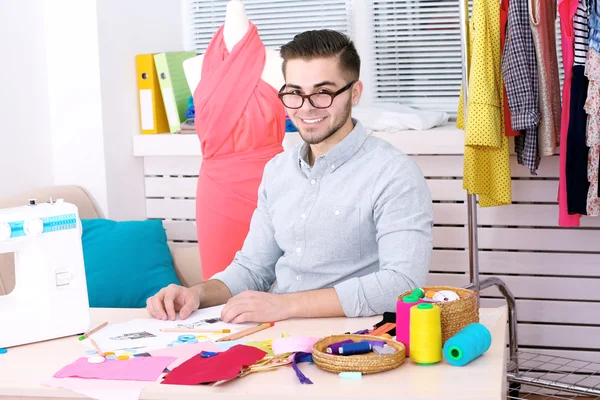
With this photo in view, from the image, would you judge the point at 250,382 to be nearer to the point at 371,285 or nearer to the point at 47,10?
the point at 371,285

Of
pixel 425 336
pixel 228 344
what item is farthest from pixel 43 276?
pixel 425 336

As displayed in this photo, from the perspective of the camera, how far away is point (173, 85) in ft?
13.2

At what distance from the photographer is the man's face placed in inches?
90.0

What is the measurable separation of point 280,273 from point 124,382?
0.82 metres

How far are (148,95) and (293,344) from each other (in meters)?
2.50

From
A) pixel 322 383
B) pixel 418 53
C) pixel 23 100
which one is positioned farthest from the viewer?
pixel 418 53

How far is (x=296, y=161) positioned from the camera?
2.42 m

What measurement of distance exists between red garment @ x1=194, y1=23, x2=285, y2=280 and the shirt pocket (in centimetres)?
93

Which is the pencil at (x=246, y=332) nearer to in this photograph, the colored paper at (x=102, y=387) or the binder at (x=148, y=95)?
the colored paper at (x=102, y=387)

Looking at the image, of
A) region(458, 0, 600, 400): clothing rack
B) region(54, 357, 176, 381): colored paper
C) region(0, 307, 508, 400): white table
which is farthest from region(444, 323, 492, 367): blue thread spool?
region(458, 0, 600, 400): clothing rack

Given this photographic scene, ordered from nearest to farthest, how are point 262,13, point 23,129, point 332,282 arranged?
1. point 332,282
2. point 23,129
3. point 262,13

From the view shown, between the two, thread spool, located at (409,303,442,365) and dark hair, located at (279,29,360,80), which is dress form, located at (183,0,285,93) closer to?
dark hair, located at (279,29,360,80)

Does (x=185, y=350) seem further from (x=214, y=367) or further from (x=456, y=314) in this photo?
(x=456, y=314)

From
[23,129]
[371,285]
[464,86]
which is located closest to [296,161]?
[371,285]
